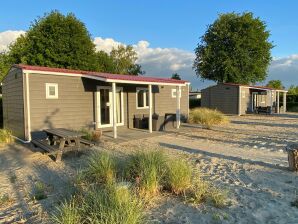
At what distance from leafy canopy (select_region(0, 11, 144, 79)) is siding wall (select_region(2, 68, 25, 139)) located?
15.2 metres

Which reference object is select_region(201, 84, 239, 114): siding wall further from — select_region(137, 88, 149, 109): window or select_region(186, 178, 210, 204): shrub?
select_region(186, 178, 210, 204): shrub

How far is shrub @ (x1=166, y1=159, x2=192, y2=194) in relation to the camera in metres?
4.54

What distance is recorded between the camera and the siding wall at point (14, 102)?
10086mm

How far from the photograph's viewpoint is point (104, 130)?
1259cm

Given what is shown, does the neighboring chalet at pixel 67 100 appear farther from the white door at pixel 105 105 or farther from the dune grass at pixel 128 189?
the dune grass at pixel 128 189

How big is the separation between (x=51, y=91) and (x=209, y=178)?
728cm

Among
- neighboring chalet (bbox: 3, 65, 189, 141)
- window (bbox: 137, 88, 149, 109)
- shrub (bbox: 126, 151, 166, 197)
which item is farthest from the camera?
window (bbox: 137, 88, 149, 109)

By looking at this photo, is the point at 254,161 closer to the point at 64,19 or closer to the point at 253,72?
the point at 64,19

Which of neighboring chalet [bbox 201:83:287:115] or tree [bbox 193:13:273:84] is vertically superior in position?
tree [bbox 193:13:273:84]

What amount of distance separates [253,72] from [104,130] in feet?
87.7

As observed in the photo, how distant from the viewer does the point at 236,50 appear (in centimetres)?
3291

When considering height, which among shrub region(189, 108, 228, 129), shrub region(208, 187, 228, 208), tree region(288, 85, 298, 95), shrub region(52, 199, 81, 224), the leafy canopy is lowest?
shrub region(208, 187, 228, 208)

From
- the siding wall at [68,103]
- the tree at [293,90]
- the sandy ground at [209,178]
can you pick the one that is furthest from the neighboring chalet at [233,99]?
the sandy ground at [209,178]

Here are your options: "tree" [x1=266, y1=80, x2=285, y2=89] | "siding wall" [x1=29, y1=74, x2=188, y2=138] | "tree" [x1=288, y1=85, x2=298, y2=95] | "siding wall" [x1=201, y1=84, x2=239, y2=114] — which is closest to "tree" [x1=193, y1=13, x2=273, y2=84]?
"tree" [x1=288, y1=85, x2=298, y2=95]
